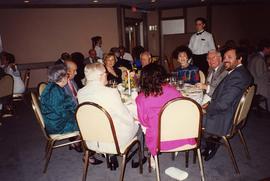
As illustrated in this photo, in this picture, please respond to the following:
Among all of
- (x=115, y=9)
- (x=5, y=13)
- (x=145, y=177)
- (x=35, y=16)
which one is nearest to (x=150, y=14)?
(x=115, y=9)

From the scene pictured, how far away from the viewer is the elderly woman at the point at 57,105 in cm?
272

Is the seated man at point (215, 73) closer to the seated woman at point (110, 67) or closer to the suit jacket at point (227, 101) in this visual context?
the suit jacket at point (227, 101)

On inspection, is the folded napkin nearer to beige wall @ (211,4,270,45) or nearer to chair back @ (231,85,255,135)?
chair back @ (231,85,255,135)

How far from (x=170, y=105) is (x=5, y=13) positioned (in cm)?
726

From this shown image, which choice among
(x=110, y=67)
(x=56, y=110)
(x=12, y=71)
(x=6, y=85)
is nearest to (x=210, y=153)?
(x=56, y=110)

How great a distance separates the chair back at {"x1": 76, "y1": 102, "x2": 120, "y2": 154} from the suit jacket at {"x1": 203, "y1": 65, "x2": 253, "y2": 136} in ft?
3.52

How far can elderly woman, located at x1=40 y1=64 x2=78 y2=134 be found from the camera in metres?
2.72

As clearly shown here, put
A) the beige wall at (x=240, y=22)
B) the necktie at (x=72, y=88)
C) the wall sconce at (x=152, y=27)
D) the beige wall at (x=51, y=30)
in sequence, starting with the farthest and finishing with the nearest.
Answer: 1. the wall sconce at (x=152, y=27)
2. the beige wall at (x=240, y=22)
3. the beige wall at (x=51, y=30)
4. the necktie at (x=72, y=88)

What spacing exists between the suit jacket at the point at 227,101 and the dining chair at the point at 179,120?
47cm

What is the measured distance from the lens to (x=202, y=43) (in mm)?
5660

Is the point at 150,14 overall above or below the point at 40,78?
above

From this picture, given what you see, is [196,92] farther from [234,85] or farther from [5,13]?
[5,13]

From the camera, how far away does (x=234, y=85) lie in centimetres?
250

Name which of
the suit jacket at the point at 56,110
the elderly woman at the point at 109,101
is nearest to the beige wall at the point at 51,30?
the suit jacket at the point at 56,110
